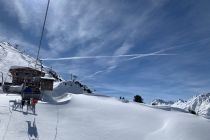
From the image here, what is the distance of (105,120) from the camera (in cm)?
2322

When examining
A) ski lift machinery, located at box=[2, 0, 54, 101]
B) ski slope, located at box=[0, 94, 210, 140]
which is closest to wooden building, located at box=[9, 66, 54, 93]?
ski lift machinery, located at box=[2, 0, 54, 101]

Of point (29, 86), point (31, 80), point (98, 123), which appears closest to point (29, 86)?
point (29, 86)

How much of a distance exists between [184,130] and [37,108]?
37.9 ft

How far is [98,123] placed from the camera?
22141 mm

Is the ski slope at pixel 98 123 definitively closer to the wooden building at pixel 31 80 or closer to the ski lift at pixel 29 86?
the ski lift at pixel 29 86

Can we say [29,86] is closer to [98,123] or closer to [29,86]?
[29,86]

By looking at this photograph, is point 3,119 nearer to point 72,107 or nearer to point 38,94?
point 72,107

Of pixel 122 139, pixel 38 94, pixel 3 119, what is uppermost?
pixel 38 94

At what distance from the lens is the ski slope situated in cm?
1828

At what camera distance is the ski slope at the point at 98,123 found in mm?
18281

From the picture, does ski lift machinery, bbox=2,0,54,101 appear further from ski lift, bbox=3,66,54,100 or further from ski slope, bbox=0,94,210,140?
ski slope, bbox=0,94,210,140

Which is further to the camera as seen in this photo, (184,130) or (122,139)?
(184,130)

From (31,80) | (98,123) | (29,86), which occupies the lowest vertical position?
(98,123)

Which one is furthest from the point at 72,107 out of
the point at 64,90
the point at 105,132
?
the point at 64,90
